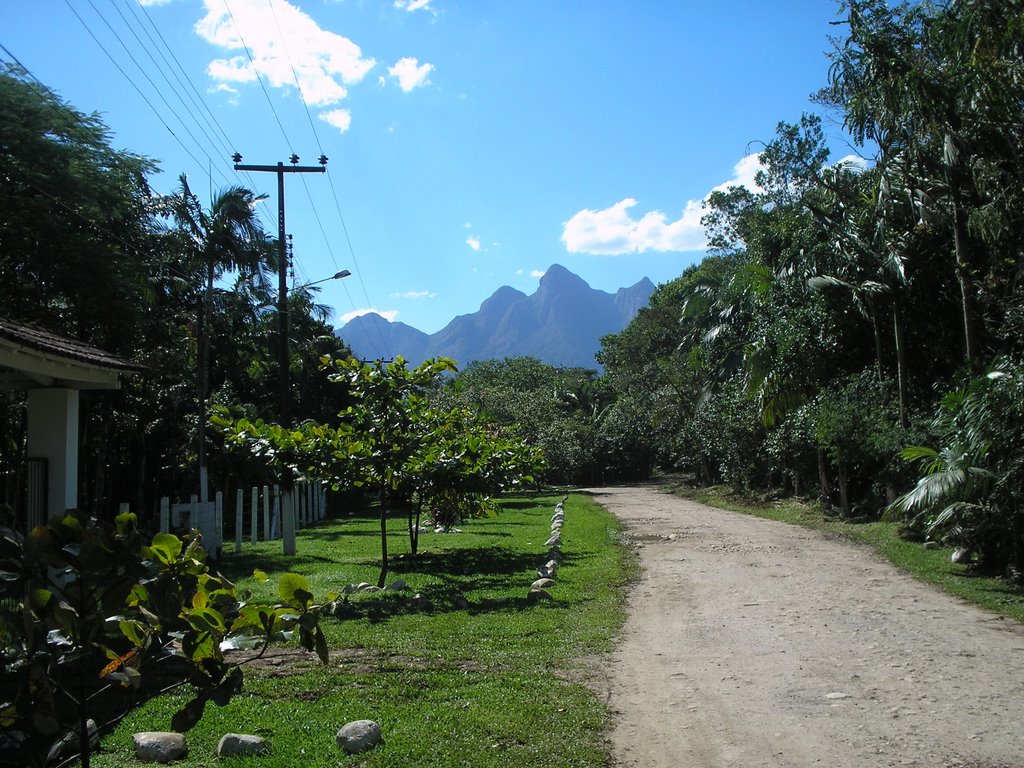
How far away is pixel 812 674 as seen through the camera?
7.18 m

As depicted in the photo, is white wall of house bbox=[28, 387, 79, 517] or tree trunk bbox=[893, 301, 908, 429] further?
tree trunk bbox=[893, 301, 908, 429]

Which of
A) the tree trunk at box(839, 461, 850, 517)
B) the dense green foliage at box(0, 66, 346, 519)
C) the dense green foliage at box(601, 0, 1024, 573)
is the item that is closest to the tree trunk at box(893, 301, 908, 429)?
the dense green foliage at box(601, 0, 1024, 573)

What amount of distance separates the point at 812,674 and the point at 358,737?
392 cm

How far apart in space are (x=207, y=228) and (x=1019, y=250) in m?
18.7

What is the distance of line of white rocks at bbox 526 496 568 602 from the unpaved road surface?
1.20m

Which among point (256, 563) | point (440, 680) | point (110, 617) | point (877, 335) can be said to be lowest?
point (256, 563)

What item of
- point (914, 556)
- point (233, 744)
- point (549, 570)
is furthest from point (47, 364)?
point (914, 556)

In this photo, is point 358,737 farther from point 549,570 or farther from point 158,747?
point 549,570

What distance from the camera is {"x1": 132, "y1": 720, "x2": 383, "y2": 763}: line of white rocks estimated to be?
17.3 ft

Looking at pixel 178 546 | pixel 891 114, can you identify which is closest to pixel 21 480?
pixel 178 546

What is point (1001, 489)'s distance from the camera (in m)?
11.0

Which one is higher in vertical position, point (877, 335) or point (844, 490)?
point (877, 335)

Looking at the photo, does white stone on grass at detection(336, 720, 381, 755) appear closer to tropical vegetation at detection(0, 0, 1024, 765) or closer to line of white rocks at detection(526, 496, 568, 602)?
tropical vegetation at detection(0, 0, 1024, 765)

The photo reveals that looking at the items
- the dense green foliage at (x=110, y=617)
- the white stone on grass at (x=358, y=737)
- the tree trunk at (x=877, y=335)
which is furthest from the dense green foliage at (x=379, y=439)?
the tree trunk at (x=877, y=335)
